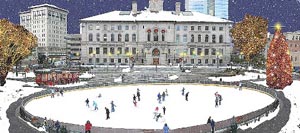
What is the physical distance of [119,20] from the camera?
99.7 meters

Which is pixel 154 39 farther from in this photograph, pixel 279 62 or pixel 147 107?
pixel 147 107

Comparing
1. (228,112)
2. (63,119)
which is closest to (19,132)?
(63,119)

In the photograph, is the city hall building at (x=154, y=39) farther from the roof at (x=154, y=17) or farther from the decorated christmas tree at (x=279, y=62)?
the decorated christmas tree at (x=279, y=62)

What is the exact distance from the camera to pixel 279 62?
159ft

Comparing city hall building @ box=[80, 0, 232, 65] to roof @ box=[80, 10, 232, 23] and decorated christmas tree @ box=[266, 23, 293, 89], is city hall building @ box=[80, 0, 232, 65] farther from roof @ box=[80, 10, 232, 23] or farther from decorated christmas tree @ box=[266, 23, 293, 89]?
decorated christmas tree @ box=[266, 23, 293, 89]

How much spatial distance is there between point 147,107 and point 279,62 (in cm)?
2138

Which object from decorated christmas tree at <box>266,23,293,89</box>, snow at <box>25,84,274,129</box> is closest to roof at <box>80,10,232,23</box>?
snow at <box>25,84,274,129</box>

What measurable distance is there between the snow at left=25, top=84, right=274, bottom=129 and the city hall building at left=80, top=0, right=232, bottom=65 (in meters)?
46.9

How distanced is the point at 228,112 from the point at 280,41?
19999 millimetres

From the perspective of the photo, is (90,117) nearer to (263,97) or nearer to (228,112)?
(228,112)

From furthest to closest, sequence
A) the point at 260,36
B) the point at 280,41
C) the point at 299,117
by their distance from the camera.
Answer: the point at 260,36 < the point at 280,41 < the point at 299,117

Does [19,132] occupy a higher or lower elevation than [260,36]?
lower

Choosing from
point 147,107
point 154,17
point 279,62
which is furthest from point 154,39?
point 147,107

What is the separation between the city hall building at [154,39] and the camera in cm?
9938
